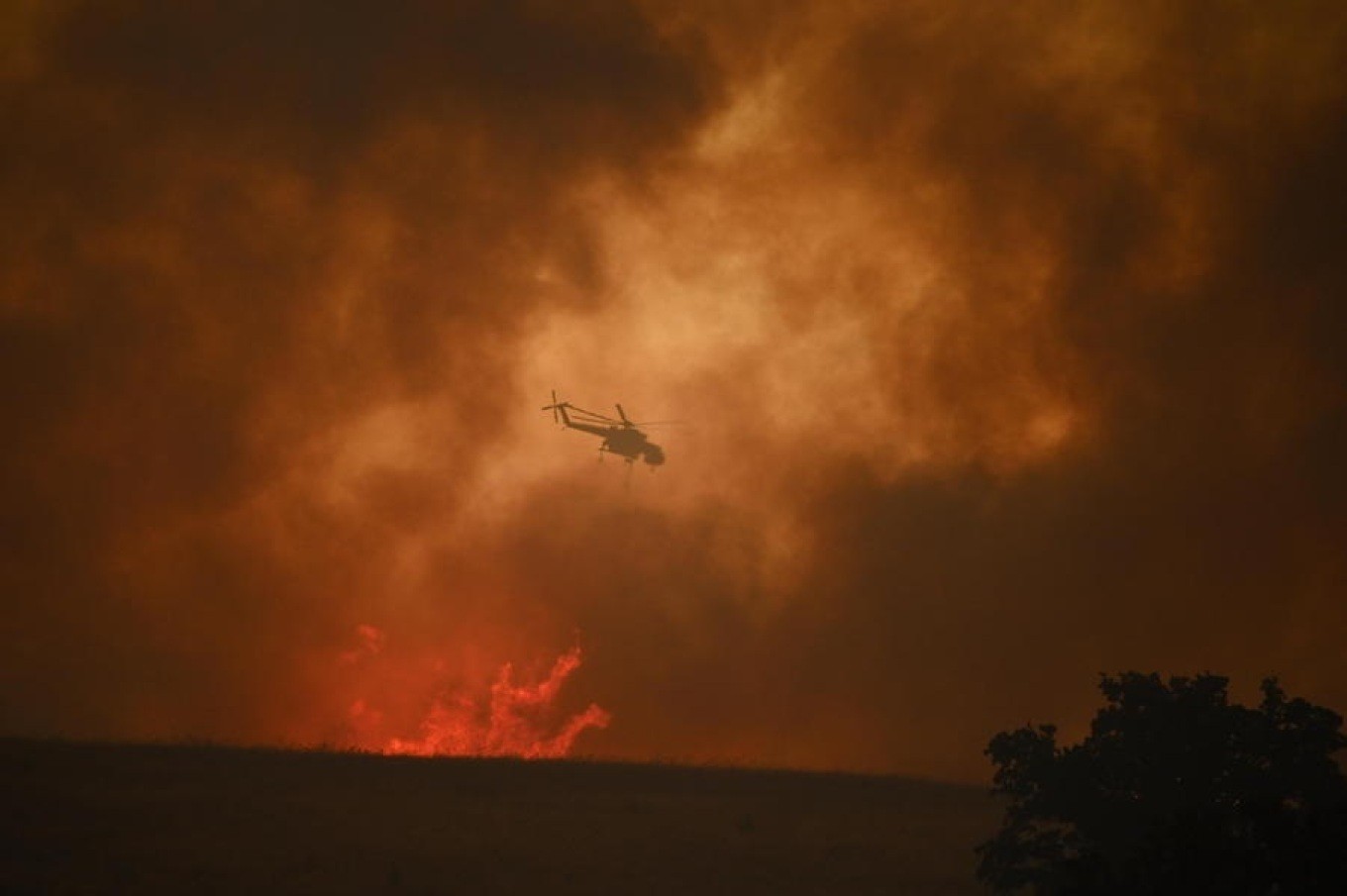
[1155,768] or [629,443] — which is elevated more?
[629,443]

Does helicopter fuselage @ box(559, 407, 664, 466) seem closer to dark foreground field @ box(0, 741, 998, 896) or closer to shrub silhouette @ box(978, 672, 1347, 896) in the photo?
dark foreground field @ box(0, 741, 998, 896)

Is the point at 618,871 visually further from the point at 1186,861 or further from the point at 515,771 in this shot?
the point at 1186,861

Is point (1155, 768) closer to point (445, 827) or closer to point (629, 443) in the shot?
point (445, 827)

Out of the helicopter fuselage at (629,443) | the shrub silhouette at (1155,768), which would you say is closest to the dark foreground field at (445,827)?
the shrub silhouette at (1155,768)

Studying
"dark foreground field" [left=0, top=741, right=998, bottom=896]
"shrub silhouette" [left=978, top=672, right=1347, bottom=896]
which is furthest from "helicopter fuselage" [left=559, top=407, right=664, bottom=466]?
"shrub silhouette" [left=978, top=672, right=1347, bottom=896]

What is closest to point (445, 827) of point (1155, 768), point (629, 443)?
point (1155, 768)

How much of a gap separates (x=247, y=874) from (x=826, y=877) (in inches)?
807

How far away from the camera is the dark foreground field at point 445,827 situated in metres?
41.9

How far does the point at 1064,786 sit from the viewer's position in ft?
115

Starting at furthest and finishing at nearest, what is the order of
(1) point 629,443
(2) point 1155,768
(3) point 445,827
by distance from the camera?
(1) point 629,443 → (3) point 445,827 → (2) point 1155,768

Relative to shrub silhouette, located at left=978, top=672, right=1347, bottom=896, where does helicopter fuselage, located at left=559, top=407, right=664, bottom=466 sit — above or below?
above

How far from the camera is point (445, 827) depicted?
158 feet

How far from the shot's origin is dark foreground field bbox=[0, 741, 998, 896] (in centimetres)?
4194

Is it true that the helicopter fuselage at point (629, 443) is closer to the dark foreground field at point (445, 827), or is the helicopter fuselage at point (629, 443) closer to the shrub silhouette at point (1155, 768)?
the dark foreground field at point (445, 827)
